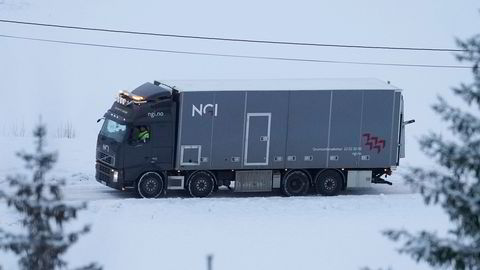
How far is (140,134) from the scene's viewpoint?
82.9 feet

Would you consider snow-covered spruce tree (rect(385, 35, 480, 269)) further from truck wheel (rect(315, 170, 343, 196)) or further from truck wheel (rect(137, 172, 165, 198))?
truck wheel (rect(315, 170, 343, 196))

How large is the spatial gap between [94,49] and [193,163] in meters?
28.1

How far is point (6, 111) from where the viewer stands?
41719mm

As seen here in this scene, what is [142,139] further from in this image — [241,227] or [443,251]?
[443,251]

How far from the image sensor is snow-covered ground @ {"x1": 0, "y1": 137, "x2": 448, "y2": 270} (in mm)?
20281

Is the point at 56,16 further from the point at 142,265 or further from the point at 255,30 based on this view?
the point at 142,265

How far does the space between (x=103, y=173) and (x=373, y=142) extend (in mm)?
6891

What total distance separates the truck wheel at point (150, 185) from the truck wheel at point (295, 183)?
316 cm

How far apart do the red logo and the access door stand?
8.56 ft

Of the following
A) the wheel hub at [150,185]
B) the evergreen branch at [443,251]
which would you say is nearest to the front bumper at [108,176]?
the wheel hub at [150,185]

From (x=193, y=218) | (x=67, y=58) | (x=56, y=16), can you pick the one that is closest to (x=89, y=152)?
(x=193, y=218)

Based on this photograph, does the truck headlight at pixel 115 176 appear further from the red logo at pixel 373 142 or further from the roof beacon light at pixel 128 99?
the red logo at pixel 373 142

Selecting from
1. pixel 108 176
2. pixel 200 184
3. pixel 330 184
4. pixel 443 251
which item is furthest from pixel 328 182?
pixel 443 251

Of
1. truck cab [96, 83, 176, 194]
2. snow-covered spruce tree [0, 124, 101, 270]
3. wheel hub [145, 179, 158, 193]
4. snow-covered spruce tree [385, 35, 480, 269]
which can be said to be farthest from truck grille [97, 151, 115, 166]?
snow-covered spruce tree [385, 35, 480, 269]
